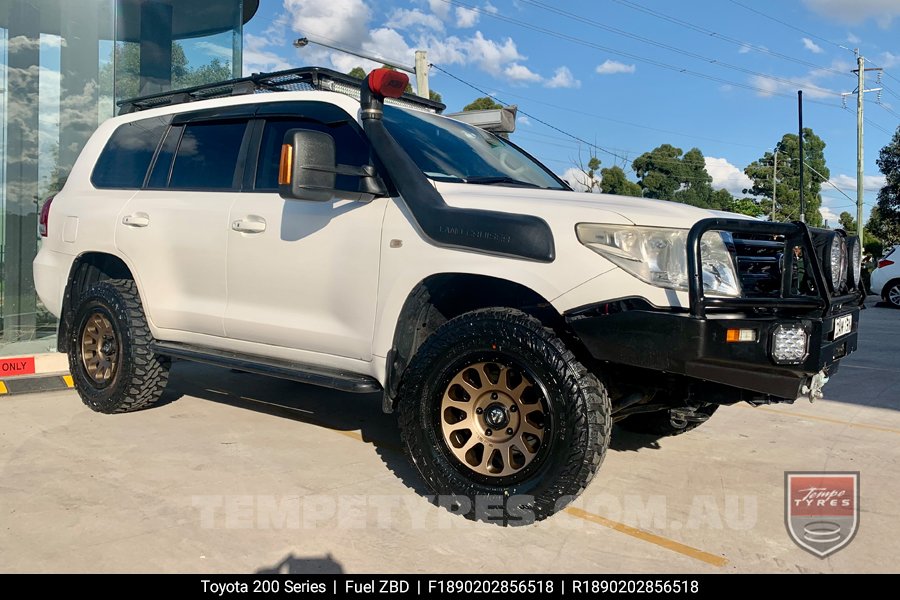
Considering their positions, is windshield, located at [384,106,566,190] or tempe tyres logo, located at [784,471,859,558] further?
windshield, located at [384,106,566,190]

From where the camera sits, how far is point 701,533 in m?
3.39

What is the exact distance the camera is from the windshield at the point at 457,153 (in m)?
4.15

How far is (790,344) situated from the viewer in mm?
3105

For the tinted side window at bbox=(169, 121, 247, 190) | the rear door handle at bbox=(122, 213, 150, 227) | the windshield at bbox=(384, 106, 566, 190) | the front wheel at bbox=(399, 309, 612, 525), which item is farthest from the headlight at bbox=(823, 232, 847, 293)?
the rear door handle at bbox=(122, 213, 150, 227)

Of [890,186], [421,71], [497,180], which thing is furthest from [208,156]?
[890,186]

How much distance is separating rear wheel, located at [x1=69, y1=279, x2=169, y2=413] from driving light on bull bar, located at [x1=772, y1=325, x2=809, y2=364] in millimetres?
3919

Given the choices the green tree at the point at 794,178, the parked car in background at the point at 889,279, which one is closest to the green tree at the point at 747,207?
the green tree at the point at 794,178

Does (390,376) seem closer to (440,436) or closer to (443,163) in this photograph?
(440,436)

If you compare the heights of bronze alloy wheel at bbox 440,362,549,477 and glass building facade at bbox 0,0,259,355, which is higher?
glass building facade at bbox 0,0,259,355

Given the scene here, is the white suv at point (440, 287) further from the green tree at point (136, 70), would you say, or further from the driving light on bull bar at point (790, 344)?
the green tree at point (136, 70)

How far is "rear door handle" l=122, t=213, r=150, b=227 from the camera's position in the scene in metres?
5.13

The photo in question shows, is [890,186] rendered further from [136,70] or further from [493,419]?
[493,419]

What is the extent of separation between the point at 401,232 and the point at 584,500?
1.61 metres

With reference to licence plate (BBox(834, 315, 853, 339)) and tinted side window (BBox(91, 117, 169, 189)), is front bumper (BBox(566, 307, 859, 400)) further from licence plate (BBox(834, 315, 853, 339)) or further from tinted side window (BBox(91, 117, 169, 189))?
tinted side window (BBox(91, 117, 169, 189))
